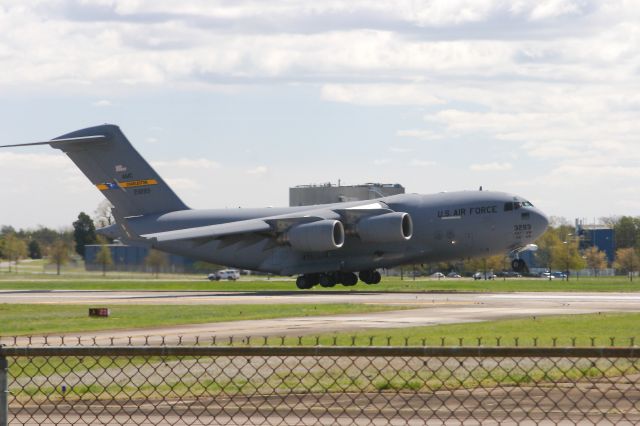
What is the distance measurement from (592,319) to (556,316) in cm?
178

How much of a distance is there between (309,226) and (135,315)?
22.4 meters

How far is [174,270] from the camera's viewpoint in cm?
11181

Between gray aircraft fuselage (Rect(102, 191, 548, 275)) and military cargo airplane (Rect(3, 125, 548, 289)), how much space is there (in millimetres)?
49

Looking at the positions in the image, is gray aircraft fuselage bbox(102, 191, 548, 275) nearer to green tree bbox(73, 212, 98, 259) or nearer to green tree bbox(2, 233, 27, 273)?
green tree bbox(2, 233, 27, 273)

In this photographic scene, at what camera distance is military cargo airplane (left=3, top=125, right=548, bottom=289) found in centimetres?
5684

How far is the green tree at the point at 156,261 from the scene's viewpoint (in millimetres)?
103625

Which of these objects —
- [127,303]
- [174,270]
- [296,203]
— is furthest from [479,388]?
[174,270]

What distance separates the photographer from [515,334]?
2556 cm

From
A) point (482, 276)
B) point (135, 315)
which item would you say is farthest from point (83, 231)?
point (135, 315)

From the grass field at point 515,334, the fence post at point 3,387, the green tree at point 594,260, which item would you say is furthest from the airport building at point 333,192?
the fence post at point 3,387

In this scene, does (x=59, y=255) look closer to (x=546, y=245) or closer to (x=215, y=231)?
(x=546, y=245)

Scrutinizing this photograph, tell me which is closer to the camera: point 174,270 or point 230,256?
point 230,256

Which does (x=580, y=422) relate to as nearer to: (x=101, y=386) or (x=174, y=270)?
(x=101, y=386)

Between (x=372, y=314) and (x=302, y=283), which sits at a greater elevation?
(x=372, y=314)
